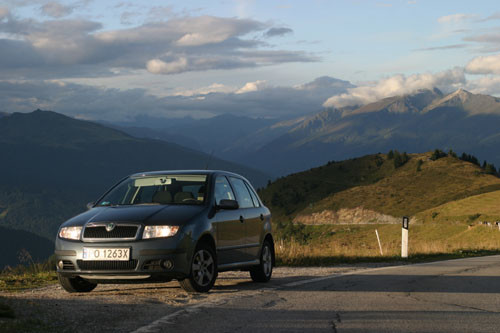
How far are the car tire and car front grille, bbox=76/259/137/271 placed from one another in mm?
755

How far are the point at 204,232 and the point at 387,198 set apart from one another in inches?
4412

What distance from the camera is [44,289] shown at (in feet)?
33.8

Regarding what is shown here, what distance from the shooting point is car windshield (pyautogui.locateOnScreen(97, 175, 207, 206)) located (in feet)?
32.2

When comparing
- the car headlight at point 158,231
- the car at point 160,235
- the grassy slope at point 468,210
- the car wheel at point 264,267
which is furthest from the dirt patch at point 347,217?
the car headlight at point 158,231

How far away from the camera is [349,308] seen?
8.18 metres

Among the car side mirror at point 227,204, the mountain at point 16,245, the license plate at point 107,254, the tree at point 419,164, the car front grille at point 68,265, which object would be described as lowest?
the mountain at point 16,245

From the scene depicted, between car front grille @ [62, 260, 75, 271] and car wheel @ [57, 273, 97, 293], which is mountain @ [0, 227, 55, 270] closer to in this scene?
car wheel @ [57, 273, 97, 293]

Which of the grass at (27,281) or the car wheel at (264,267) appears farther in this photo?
the car wheel at (264,267)

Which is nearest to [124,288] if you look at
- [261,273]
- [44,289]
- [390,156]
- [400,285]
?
[44,289]

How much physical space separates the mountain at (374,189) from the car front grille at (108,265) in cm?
9759

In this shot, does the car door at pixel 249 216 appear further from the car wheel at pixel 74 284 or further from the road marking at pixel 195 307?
the car wheel at pixel 74 284

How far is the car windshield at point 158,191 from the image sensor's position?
32.2 ft

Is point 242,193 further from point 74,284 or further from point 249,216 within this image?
point 74,284

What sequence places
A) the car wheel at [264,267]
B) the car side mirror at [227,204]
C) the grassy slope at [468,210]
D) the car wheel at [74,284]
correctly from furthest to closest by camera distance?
1. the grassy slope at [468,210]
2. the car wheel at [264,267]
3. the car side mirror at [227,204]
4. the car wheel at [74,284]
